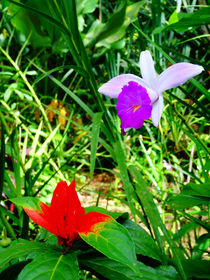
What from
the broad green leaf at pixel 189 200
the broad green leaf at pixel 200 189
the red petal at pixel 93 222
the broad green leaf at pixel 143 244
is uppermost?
the red petal at pixel 93 222

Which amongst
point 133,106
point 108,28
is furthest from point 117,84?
point 108,28

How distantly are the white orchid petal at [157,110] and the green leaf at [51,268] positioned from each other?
21 cm

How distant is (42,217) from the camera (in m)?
0.43

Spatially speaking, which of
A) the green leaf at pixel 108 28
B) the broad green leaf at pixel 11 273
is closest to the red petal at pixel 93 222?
the broad green leaf at pixel 11 273

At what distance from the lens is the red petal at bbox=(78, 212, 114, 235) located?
1.24ft

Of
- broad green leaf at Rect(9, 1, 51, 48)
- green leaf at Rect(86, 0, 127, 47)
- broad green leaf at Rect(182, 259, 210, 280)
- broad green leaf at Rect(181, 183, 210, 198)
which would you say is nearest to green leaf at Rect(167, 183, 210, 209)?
broad green leaf at Rect(181, 183, 210, 198)

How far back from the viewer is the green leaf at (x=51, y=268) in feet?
1.08

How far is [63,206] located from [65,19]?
342mm

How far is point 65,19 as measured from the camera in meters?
0.54

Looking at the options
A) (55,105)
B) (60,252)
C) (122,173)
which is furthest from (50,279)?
(55,105)

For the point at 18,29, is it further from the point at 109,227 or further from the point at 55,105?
the point at 109,227

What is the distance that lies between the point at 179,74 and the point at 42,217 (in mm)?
280

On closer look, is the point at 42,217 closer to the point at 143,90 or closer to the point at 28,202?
the point at 28,202

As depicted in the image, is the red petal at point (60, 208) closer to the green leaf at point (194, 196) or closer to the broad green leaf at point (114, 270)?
the broad green leaf at point (114, 270)
